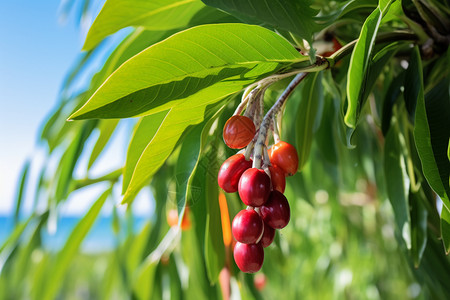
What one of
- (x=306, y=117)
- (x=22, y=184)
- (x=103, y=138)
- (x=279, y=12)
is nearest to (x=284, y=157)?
Answer: (x=279, y=12)

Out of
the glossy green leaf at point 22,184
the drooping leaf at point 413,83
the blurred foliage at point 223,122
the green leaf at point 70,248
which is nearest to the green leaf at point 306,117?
the blurred foliage at point 223,122

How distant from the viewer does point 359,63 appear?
354mm

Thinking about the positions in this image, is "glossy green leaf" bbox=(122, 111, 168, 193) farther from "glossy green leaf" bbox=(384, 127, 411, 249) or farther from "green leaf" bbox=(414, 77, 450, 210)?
"glossy green leaf" bbox=(384, 127, 411, 249)

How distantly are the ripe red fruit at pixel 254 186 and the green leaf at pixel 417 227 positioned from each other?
1.01ft

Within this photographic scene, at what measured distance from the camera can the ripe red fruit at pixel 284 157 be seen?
1.35 ft

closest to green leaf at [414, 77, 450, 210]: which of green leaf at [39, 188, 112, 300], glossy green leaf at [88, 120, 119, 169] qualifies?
glossy green leaf at [88, 120, 119, 169]

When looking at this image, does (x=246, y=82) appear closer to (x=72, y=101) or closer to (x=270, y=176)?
(x=270, y=176)

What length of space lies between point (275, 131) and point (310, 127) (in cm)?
23

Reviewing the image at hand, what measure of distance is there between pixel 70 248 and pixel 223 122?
62 cm

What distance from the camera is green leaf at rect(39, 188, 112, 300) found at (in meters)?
0.98

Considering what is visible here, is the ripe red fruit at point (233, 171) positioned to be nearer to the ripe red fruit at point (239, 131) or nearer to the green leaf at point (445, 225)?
the ripe red fruit at point (239, 131)

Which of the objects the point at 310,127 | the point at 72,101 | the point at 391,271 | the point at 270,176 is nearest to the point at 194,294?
the point at 72,101

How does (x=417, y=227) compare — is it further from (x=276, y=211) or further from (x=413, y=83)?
(x=276, y=211)

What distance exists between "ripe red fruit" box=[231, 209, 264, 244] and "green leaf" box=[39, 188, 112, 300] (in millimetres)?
630
